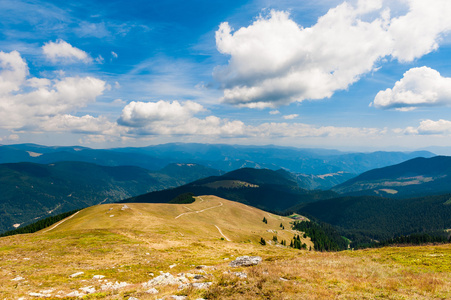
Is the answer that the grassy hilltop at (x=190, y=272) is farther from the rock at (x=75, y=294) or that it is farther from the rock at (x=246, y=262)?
the rock at (x=246, y=262)

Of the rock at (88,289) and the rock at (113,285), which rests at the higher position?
the rock at (88,289)

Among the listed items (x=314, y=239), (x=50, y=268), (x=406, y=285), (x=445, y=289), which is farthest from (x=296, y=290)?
(x=314, y=239)

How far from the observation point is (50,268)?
1319 inches

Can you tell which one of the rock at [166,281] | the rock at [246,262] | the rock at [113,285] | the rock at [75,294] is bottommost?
the rock at [246,262]

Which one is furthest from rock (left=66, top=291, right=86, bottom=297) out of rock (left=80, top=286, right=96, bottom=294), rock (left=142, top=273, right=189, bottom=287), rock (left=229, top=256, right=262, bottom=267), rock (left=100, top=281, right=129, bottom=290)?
rock (left=229, top=256, right=262, bottom=267)

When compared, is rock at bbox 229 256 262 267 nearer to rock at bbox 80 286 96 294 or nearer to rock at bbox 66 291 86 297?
rock at bbox 80 286 96 294

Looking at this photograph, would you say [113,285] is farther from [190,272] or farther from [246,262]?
[246,262]

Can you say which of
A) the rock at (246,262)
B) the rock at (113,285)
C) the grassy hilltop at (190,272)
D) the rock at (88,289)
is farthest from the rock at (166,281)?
the rock at (246,262)

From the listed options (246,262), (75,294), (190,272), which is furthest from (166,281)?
(246,262)

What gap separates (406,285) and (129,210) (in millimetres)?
101487

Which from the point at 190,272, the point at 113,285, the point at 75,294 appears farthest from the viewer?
the point at 190,272

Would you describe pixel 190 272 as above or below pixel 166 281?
below

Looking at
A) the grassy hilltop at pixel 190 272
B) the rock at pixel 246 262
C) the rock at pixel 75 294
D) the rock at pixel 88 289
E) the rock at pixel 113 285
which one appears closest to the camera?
the grassy hilltop at pixel 190 272

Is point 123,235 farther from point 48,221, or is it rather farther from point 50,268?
point 48,221
